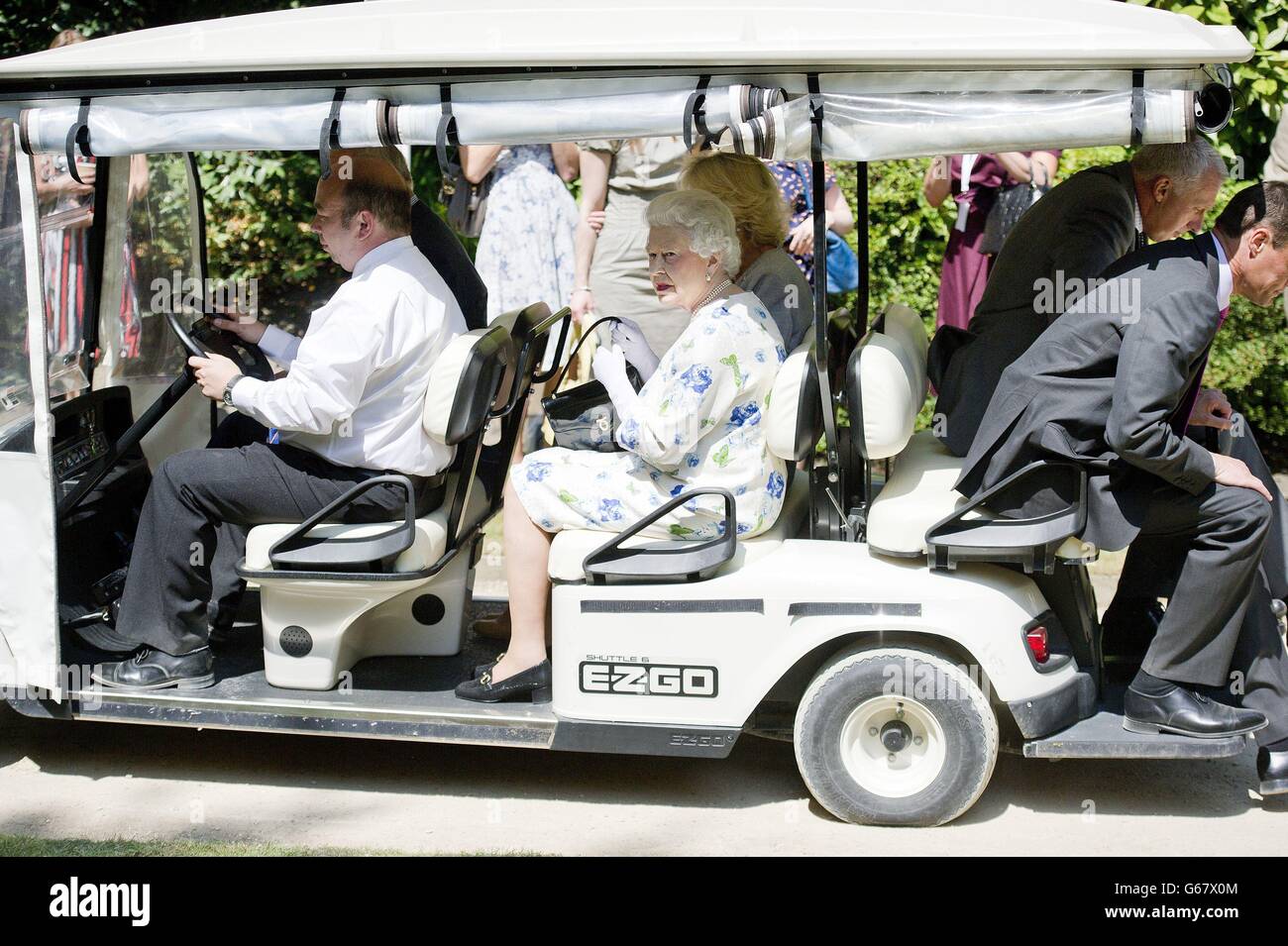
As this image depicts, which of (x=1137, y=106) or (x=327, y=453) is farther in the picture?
(x=327, y=453)

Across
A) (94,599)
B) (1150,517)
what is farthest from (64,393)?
(1150,517)

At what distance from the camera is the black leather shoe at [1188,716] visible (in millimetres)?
3607

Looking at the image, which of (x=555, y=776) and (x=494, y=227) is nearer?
(x=555, y=776)

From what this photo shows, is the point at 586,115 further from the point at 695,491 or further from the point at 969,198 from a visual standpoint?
the point at 969,198

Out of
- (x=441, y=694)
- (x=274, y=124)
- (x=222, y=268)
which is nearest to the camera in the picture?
(x=274, y=124)

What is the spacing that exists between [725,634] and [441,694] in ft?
2.77

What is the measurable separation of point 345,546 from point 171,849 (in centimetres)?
85

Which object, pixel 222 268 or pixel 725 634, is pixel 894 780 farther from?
pixel 222 268

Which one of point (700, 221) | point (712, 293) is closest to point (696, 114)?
point (700, 221)

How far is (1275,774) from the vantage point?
3707mm

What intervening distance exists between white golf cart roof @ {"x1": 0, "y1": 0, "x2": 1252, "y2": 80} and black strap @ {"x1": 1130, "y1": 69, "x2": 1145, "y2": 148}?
1.1 inches

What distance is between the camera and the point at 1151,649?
12.0 feet

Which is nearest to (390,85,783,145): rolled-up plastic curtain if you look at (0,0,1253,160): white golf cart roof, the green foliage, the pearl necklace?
(0,0,1253,160): white golf cart roof

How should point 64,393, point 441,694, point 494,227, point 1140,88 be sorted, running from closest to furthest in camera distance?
point 1140,88, point 441,694, point 64,393, point 494,227
